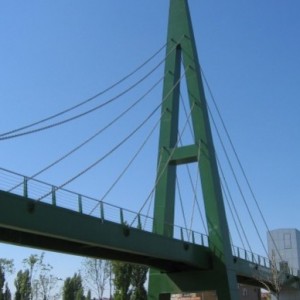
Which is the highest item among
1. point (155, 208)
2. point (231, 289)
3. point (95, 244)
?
point (155, 208)

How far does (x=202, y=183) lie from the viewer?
3866 cm

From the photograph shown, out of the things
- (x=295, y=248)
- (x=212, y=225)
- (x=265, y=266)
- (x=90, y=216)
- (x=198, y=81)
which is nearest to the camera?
(x=90, y=216)

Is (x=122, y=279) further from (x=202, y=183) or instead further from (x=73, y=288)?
(x=202, y=183)

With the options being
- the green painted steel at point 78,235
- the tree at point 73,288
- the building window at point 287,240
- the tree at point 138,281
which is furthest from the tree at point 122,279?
the building window at point 287,240

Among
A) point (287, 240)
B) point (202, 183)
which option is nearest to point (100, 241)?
point (202, 183)

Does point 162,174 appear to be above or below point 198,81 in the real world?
below

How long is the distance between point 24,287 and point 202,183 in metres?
50.9

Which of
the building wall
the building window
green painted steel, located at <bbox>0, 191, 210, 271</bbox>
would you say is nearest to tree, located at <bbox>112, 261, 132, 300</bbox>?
green painted steel, located at <bbox>0, 191, 210, 271</bbox>

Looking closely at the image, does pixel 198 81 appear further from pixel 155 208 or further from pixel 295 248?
pixel 295 248

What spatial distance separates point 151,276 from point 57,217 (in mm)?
16662

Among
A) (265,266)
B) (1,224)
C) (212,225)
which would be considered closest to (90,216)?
(1,224)

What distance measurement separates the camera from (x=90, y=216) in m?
26.6

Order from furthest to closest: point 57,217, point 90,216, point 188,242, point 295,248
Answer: point 295,248 < point 188,242 < point 90,216 < point 57,217

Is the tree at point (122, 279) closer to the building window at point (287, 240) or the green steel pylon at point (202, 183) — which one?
the green steel pylon at point (202, 183)
